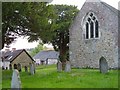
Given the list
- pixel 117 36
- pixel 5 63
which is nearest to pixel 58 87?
pixel 117 36

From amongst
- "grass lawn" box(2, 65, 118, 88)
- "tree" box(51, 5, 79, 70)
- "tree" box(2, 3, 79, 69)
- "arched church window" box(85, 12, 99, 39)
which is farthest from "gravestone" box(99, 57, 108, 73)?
"tree" box(51, 5, 79, 70)

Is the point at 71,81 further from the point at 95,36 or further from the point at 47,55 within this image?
the point at 47,55

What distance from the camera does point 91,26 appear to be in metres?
31.3

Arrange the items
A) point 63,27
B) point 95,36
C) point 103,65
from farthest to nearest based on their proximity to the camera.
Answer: point 63,27 → point 95,36 → point 103,65

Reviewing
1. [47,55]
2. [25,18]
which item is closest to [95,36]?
[25,18]

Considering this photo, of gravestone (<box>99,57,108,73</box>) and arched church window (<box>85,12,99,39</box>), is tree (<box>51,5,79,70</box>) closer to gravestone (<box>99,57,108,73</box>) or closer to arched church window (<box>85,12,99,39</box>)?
arched church window (<box>85,12,99,39</box>)

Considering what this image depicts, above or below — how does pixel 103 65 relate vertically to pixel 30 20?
below

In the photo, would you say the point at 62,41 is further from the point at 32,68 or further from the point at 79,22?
the point at 32,68

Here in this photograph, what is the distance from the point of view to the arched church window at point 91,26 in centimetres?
3081

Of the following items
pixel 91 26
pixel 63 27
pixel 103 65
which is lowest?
pixel 103 65

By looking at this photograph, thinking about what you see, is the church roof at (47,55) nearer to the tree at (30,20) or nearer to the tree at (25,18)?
the tree at (30,20)

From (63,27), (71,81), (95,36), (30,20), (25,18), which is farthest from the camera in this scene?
(63,27)

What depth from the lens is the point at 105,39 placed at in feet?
98.1

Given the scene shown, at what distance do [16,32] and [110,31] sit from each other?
1000cm
